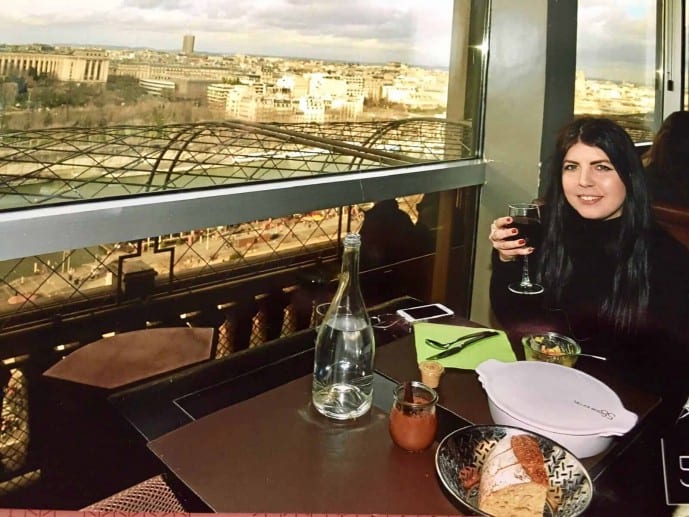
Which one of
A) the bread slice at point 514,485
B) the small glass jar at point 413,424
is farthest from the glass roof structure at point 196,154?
the bread slice at point 514,485

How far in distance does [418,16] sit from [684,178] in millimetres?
794

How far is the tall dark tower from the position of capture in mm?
1211

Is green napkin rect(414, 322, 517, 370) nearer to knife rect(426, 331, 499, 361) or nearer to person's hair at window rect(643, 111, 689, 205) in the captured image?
knife rect(426, 331, 499, 361)

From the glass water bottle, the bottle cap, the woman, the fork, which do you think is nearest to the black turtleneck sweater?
the woman

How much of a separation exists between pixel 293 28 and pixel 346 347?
2.38 ft

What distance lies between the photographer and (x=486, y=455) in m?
0.90

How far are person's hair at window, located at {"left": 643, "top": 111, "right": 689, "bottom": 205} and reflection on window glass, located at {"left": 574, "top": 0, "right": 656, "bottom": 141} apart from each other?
0.03m

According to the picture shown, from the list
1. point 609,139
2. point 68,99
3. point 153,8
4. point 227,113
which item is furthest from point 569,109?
point 68,99

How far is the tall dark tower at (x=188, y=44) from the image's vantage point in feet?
3.97

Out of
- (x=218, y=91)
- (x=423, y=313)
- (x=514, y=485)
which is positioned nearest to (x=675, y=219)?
(x=423, y=313)

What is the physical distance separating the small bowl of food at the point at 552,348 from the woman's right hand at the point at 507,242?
0.21m

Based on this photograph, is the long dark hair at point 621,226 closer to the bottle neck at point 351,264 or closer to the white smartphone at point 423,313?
the white smartphone at point 423,313

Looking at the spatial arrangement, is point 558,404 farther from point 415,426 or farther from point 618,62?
point 618,62

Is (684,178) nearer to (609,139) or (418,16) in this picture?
(609,139)
